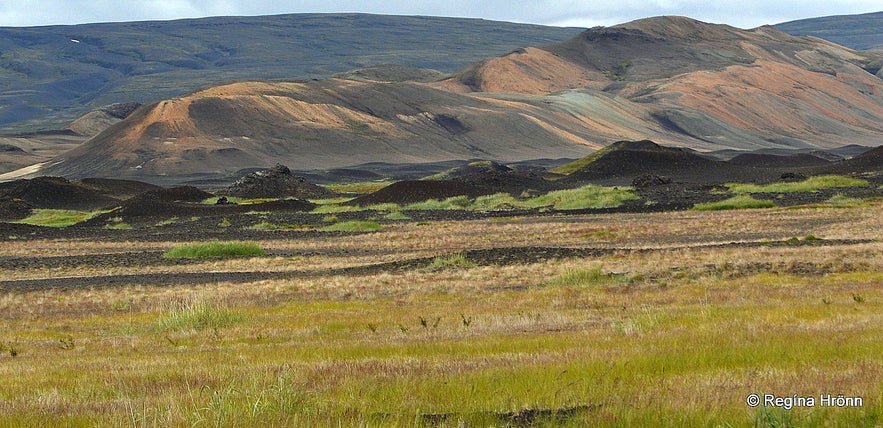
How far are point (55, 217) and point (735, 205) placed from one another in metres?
46.1

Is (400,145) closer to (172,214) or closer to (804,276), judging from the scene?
(172,214)

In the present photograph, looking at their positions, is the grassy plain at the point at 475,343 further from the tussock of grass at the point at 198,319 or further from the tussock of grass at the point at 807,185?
the tussock of grass at the point at 807,185

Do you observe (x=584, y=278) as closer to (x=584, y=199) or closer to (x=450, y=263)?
(x=450, y=263)

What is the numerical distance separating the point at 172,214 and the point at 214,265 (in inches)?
1234

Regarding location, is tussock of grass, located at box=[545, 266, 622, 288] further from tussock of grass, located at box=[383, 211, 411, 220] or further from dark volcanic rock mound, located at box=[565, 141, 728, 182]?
dark volcanic rock mound, located at box=[565, 141, 728, 182]

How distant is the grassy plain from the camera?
6117 mm

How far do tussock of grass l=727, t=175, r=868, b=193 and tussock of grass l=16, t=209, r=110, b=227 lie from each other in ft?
141

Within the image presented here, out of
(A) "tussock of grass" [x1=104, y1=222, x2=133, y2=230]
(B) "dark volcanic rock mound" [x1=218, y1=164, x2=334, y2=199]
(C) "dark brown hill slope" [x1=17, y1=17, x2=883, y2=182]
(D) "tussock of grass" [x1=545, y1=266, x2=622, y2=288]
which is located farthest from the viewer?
(C) "dark brown hill slope" [x1=17, y1=17, x2=883, y2=182]

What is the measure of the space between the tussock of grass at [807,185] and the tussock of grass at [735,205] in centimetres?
841

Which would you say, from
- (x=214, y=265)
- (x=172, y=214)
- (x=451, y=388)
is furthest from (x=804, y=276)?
(x=172, y=214)

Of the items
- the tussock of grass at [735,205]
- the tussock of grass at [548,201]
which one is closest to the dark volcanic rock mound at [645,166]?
the tussock of grass at [548,201]

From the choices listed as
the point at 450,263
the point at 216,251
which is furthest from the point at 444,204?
the point at 450,263

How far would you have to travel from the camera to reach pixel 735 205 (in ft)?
161

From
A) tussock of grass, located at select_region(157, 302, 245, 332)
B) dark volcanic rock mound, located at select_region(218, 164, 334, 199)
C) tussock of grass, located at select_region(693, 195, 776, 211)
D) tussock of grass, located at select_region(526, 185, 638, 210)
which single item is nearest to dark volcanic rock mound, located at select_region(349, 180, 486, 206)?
tussock of grass, located at select_region(526, 185, 638, 210)
